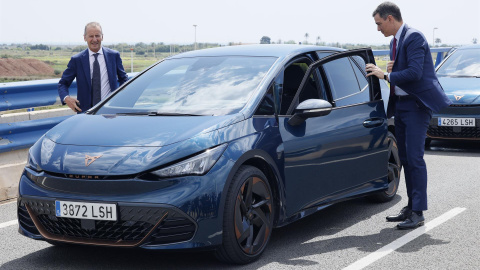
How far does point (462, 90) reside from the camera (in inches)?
472

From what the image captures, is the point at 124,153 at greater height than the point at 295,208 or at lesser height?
greater

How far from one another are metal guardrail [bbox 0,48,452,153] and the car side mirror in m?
3.97

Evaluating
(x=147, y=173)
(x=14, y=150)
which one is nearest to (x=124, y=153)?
(x=147, y=173)

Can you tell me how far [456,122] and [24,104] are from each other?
6.58 m

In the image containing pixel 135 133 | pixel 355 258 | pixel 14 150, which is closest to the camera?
pixel 135 133

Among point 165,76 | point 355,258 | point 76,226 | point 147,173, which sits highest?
point 165,76

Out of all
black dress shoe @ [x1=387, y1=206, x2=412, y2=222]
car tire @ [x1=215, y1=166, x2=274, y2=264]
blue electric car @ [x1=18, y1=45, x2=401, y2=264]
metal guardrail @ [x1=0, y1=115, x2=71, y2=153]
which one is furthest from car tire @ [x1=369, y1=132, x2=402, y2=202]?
metal guardrail @ [x1=0, y1=115, x2=71, y2=153]

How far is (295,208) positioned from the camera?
18.6 feet

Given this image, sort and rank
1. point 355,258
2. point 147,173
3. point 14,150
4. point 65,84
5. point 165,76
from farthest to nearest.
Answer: point 14,150
point 65,84
point 165,76
point 355,258
point 147,173

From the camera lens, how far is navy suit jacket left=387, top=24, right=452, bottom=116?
250 inches

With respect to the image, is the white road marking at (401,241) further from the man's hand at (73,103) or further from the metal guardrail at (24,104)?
the metal guardrail at (24,104)

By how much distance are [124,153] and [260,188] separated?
1.02 meters

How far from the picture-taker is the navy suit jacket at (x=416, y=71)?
6.36m

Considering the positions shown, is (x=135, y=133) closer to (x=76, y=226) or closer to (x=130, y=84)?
(x=76, y=226)
